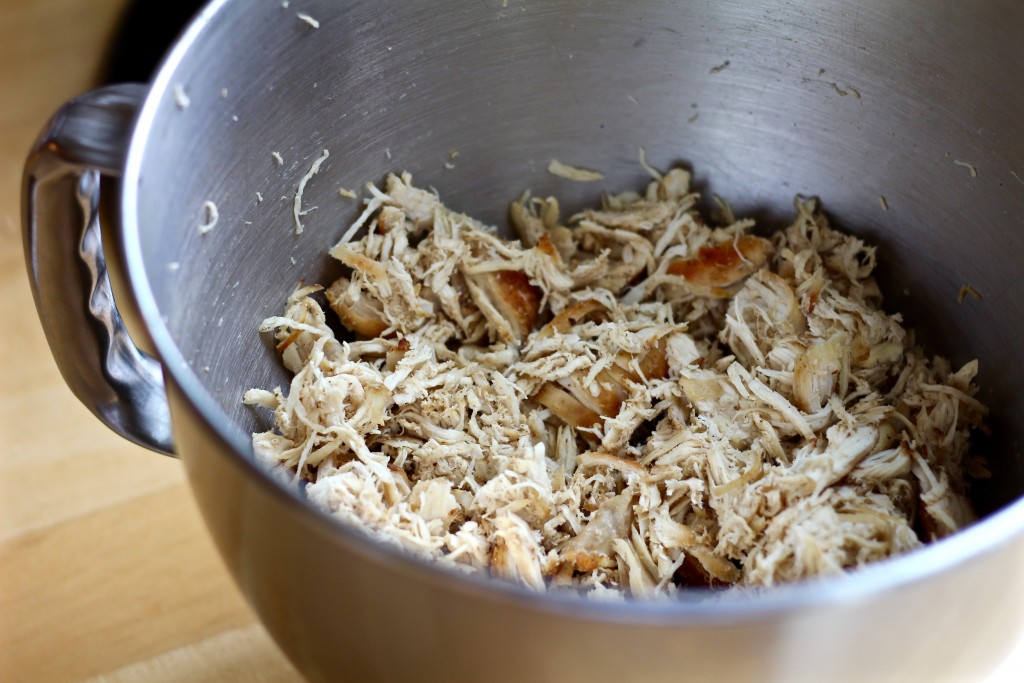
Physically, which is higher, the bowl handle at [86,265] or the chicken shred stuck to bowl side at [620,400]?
the bowl handle at [86,265]

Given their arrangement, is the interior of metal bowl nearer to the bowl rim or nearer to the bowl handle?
the bowl handle

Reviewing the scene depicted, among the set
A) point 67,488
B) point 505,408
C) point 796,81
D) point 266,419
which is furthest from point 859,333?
point 67,488

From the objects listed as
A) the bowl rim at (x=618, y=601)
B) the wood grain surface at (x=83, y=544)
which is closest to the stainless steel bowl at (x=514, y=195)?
the bowl rim at (x=618, y=601)

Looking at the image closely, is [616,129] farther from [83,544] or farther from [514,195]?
[83,544]

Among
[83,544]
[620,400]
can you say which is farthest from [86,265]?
[620,400]

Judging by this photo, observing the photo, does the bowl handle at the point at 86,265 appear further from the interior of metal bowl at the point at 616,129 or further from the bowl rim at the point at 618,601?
the bowl rim at the point at 618,601

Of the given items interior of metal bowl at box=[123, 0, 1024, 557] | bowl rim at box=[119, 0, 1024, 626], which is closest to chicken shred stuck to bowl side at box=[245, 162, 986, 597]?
interior of metal bowl at box=[123, 0, 1024, 557]
